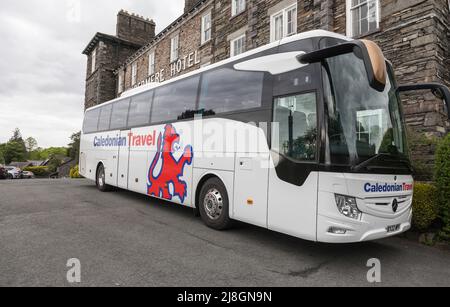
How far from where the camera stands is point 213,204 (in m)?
5.98

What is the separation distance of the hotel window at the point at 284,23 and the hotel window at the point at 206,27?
5.53 metres

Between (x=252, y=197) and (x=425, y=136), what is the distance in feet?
17.1

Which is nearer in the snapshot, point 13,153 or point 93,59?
point 93,59

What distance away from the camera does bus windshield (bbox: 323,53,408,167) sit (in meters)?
4.12

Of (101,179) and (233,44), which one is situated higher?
(233,44)

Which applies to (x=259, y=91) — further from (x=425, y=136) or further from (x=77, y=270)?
(x=425, y=136)

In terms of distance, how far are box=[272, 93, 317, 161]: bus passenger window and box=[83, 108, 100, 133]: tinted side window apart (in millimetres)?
9272

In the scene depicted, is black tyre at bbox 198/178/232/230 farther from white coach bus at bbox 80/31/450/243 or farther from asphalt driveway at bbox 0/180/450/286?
asphalt driveway at bbox 0/180/450/286

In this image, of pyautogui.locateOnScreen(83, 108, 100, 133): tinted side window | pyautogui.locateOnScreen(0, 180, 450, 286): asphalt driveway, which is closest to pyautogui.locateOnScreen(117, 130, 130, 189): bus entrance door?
pyautogui.locateOnScreen(0, 180, 450, 286): asphalt driveway

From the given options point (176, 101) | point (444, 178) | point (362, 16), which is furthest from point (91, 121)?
point (444, 178)

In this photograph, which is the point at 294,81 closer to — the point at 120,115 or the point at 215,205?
the point at 215,205

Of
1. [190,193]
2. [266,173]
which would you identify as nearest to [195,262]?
[266,173]

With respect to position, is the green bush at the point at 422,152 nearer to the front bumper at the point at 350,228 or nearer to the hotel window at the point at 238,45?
the front bumper at the point at 350,228

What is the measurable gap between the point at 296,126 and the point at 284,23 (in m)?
9.06
